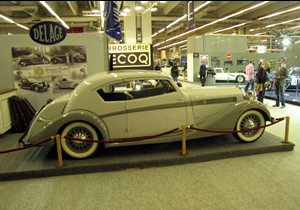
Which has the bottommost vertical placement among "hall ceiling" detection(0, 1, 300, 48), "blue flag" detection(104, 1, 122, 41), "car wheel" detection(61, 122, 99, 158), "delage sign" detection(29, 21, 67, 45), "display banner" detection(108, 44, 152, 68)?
"car wheel" detection(61, 122, 99, 158)

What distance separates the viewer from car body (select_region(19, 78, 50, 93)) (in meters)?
7.13

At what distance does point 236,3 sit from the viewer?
57.9ft

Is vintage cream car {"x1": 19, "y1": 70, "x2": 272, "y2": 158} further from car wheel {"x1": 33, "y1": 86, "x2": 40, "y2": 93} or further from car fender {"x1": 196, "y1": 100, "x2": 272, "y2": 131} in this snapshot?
car wheel {"x1": 33, "y1": 86, "x2": 40, "y2": 93}

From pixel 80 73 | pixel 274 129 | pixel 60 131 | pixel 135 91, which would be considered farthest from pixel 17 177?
pixel 274 129

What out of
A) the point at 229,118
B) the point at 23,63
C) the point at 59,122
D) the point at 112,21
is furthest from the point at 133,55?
the point at 59,122

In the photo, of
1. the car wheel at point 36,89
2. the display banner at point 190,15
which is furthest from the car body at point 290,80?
the car wheel at point 36,89

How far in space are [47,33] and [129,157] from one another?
14.8ft

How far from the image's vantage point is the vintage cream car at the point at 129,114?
13.9 feet

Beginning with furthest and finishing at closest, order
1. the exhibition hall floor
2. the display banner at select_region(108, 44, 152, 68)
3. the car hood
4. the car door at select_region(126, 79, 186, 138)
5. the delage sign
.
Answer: the display banner at select_region(108, 44, 152, 68)
the delage sign
the car hood
the car door at select_region(126, 79, 186, 138)
the exhibition hall floor

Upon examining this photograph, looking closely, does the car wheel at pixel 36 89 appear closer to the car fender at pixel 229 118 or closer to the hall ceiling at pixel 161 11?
the car fender at pixel 229 118

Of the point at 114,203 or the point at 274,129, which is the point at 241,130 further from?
the point at 114,203

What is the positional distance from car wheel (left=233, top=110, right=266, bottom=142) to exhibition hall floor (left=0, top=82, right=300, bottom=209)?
153 mm

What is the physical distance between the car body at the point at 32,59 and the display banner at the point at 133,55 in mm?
2278

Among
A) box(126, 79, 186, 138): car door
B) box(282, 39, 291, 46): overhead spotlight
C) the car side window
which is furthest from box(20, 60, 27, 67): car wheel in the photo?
box(282, 39, 291, 46): overhead spotlight
